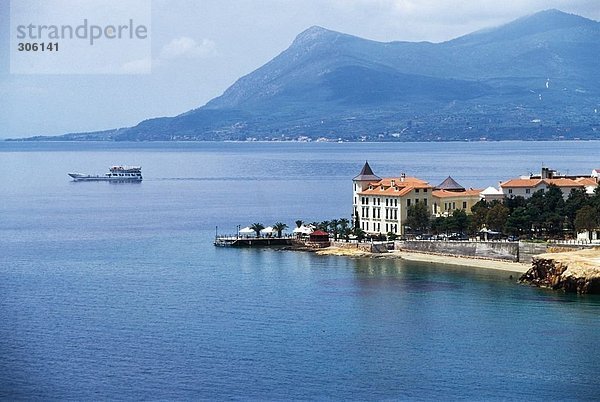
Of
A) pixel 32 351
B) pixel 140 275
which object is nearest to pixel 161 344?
pixel 32 351

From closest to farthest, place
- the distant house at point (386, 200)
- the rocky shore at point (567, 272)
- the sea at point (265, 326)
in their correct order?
the sea at point (265, 326) < the rocky shore at point (567, 272) < the distant house at point (386, 200)

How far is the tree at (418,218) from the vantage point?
4719cm

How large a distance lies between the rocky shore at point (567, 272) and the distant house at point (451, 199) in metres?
11.3

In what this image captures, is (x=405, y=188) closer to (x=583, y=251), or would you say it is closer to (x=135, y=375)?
(x=583, y=251)

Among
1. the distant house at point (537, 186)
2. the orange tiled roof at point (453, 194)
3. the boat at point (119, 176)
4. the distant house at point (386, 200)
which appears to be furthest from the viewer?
the boat at point (119, 176)

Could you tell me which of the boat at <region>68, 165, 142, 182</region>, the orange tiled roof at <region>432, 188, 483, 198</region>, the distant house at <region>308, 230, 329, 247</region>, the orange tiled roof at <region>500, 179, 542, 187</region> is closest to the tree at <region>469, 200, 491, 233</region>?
the orange tiled roof at <region>432, 188, 483, 198</region>

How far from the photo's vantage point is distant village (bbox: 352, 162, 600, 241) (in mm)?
45062

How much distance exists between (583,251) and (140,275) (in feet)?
45.7

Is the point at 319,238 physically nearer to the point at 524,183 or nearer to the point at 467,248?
the point at 467,248

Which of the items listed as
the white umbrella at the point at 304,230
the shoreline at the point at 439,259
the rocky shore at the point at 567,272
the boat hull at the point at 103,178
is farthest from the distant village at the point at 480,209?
the boat hull at the point at 103,178

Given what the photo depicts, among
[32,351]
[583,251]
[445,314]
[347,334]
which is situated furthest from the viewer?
[583,251]

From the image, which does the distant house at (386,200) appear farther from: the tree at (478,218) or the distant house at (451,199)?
the tree at (478,218)

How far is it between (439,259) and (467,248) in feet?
3.44

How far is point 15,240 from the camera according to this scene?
2036 inches
